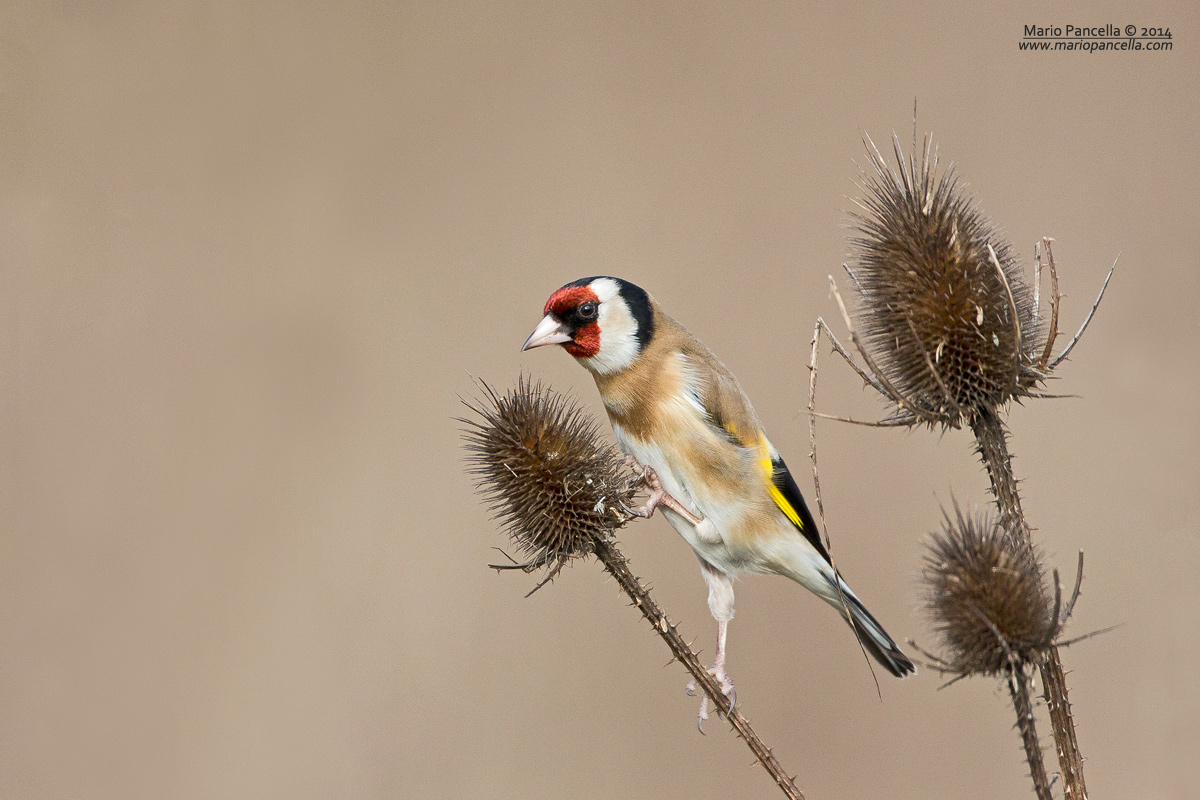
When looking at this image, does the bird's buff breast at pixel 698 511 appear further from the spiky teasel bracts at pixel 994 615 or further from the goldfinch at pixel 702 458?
the spiky teasel bracts at pixel 994 615

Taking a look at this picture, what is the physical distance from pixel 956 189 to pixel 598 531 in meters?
0.90

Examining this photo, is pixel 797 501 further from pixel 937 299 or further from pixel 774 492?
pixel 937 299

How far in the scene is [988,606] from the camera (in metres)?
1.21

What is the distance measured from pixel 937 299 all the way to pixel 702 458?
0.65 m

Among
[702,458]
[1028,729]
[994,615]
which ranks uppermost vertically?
[702,458]

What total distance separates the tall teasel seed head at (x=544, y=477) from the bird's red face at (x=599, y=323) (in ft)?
0.72

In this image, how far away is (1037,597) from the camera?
124cm

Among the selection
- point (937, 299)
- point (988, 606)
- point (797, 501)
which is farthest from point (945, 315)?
point (797, 501)

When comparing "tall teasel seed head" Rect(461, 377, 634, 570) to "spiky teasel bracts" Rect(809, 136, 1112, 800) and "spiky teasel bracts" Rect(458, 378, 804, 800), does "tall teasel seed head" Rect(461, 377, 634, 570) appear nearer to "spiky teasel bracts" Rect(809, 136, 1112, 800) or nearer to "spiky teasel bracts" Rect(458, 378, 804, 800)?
"spiky teasel bracts" Rect(458, 378, 804, 800)

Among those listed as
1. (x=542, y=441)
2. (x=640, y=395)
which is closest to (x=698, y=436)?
(x=640, y=395)

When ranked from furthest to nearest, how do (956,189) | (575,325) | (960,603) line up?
(575,325) < (956,189) < (960,603)

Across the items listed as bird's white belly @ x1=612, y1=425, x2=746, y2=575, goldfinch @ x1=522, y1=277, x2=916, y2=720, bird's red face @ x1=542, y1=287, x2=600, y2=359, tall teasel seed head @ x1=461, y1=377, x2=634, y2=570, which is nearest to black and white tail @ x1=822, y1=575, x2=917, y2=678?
goldfinch @ x1=522, y1=277, x2=916, y2=720

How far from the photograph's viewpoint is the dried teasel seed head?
1209mm

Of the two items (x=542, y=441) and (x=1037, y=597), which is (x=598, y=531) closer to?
(x=542, y=441)
